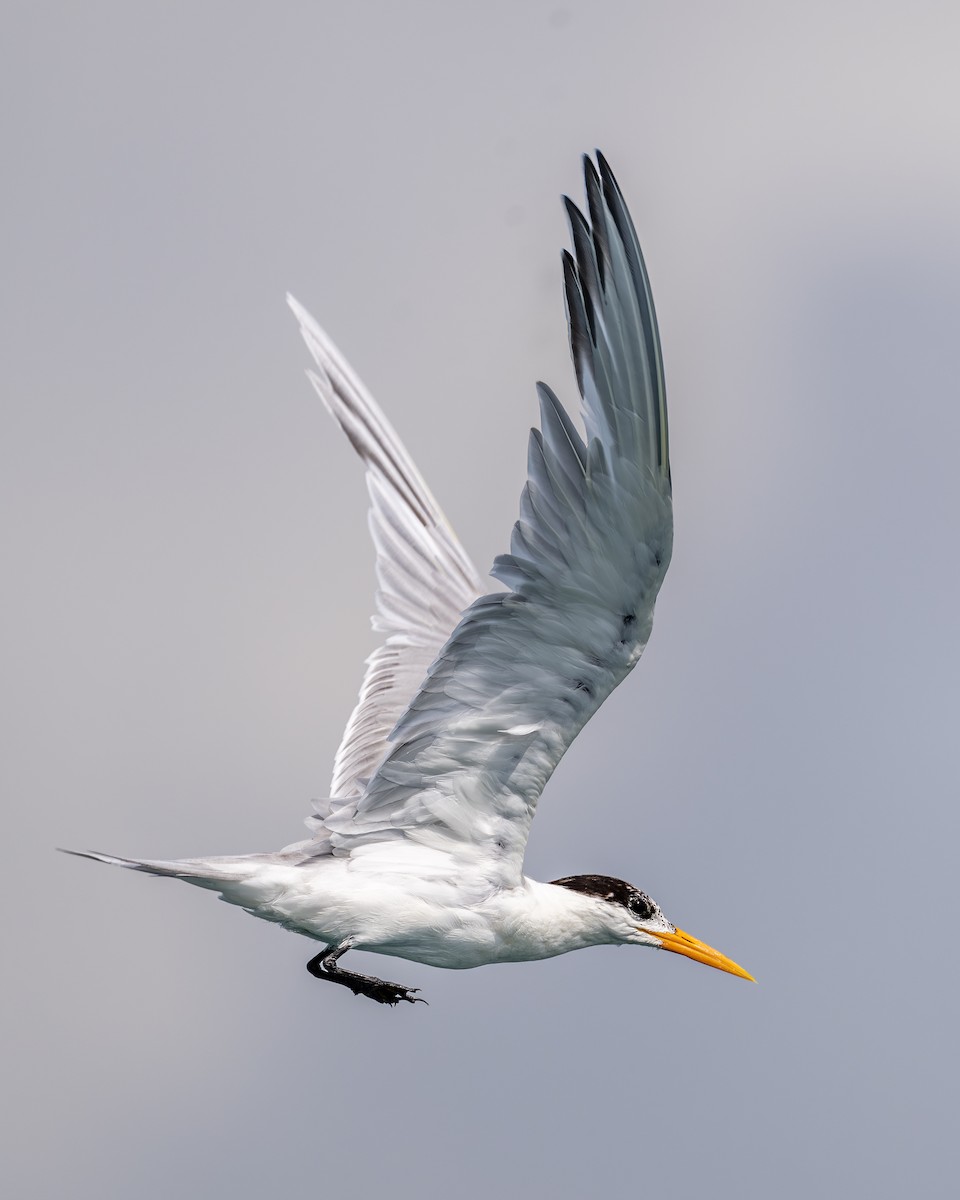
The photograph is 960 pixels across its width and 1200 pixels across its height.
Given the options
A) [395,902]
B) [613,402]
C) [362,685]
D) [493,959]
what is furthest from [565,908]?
[613,402]

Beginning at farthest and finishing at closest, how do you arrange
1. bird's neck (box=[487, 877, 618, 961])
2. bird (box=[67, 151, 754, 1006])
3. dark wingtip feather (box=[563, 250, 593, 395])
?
bird's neck (box=[487, 877, 618, 961]), bird (box=[67, 151, 754, 1006]), dark wingtip feather (box=[563, 250, 593, 395])

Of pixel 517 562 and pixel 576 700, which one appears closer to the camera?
pixel 517 562

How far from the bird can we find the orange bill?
16 millimetres

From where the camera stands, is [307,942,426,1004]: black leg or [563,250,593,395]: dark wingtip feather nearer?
Answer: [563,250,593,395]: dark wingtip feather

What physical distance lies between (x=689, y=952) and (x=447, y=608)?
321 centimetres

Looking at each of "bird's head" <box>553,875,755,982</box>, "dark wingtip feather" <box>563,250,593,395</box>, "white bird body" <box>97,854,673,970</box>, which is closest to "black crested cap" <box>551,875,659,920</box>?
"bird's head" <box>553,875,755,982</box>

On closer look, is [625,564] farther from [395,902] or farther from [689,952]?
[689,952]

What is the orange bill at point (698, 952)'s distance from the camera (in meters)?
11.4

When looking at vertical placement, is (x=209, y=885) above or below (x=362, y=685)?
below

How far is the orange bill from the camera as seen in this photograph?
37.3ft

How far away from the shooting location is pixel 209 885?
31.5ft

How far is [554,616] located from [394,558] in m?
4.09

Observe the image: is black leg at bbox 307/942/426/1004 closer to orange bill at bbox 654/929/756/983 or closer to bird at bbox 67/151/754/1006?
bird at bbox 67/151/754/1006

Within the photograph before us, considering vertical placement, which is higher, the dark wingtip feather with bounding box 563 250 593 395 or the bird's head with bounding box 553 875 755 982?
the dark wingtip feather with bounding box 563 250 593 395
